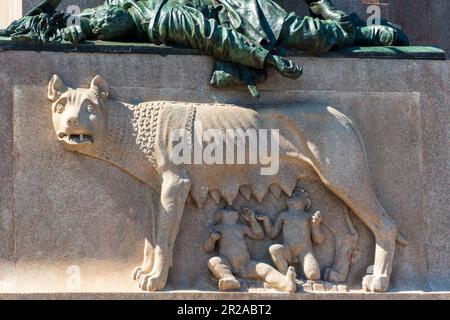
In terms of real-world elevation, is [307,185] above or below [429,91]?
below

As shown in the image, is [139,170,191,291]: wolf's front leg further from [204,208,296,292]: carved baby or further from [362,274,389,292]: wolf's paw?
[362,274,389,292]: wolf's paw

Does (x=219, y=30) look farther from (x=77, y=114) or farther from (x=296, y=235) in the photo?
(x=296, y=235)

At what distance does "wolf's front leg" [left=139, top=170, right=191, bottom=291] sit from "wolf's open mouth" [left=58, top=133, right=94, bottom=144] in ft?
2.55

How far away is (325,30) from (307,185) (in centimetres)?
151

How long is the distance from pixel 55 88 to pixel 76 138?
0.51 m

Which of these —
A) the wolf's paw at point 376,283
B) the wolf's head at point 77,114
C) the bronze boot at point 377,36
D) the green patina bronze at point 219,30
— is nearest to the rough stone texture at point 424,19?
the bronze boot at point 377,36

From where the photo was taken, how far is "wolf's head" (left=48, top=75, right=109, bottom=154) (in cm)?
1294

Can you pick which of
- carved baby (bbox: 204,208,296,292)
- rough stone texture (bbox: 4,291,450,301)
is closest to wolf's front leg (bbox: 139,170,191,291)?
rough stone texture (bbox: 4,291,450,301)

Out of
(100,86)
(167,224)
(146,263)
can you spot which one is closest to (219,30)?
(100,86)

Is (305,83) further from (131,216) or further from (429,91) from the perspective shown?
(131,216)

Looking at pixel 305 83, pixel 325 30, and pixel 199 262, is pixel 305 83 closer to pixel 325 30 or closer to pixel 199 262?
pixel 325 30

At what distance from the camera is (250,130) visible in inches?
519

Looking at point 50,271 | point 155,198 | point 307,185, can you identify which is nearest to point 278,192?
point 307,185
